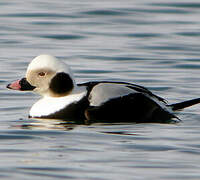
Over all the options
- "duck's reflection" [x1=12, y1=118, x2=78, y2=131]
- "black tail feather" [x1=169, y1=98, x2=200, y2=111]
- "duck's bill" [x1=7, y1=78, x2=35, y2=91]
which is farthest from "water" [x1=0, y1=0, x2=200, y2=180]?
"duck's bill" [x1=7, y1=78, x2=35, y2=91]

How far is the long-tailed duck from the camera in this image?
33.8 feet

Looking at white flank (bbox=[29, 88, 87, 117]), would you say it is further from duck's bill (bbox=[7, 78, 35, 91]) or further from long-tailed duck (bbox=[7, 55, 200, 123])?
duck's bill (bbox=[7, 78, 35, 91])

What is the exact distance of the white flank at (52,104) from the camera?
1048 centimetres

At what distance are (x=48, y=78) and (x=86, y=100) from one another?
2.03ft

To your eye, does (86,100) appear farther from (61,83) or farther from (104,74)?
(104,74)

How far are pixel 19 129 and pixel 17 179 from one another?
7.74ft

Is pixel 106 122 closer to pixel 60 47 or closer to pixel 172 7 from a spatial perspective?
pixel 60 47

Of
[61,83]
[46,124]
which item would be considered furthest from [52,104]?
[46,124]

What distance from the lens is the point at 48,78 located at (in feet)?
35.2

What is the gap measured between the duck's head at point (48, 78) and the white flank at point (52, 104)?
0.35ft

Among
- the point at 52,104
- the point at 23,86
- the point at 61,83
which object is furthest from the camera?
the point at 23,86

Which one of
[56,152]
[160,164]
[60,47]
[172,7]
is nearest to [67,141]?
[56,152]

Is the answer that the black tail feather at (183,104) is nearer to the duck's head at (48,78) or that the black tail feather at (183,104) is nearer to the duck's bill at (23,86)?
the duck's head at (48,78)

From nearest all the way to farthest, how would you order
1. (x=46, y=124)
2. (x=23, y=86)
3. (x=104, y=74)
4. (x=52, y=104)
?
1. (x=46, y=124)
2. (x=52, y=104)
3. (x=23, y=86)
4. (x=104, y=74)
